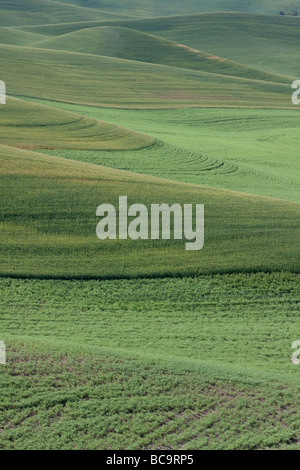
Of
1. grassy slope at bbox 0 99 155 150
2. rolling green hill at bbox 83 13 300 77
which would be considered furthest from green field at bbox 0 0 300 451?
rolling green hill at bbox 83 13 300 77

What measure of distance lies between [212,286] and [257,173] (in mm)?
18060

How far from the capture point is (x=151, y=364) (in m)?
14.8

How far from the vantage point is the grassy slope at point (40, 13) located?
355ft

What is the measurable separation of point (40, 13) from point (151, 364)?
11246cm

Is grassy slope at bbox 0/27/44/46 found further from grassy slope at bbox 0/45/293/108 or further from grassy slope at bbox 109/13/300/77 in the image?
grassy slope at bbox 109/13/300/77

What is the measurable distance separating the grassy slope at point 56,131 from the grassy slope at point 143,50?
3657cm

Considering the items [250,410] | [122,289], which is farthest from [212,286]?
[250,410]

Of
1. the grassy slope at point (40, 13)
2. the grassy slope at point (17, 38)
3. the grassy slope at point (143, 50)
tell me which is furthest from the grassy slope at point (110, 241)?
the grassy slope at point (40, 13)

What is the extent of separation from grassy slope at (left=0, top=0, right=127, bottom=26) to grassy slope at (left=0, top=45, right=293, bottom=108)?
154 ft

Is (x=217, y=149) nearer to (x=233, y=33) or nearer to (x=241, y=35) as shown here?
(x=241, y=35)

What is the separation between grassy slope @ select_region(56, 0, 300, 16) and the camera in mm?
138000

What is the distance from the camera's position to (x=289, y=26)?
100000 mm

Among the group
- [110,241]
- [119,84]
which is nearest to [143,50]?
[119,84]

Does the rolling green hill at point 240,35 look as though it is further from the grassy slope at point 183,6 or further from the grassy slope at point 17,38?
the grassy slope at point 183,6
